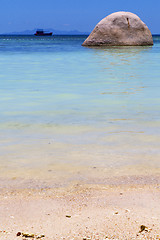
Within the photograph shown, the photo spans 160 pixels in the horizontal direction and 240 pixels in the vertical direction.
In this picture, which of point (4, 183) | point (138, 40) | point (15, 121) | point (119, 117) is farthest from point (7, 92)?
point (138, 40)

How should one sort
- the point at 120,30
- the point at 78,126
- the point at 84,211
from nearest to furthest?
the point at 84,211
the point at 78,126
the point at 120,30

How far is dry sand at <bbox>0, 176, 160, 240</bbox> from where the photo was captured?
6.00 feet

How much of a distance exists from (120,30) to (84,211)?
2055 centimetres

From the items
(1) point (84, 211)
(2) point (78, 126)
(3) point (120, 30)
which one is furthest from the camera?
(3) point (120, 30)

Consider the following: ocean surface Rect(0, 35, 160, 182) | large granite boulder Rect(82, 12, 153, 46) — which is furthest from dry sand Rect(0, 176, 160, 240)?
large granite boulder Rect(82, 12, 153, 46)

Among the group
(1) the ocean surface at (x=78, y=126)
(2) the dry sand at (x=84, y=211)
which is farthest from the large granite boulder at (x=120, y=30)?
(2) the dry sand at (x=84, y=211)

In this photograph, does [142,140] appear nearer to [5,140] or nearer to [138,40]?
[5,140]

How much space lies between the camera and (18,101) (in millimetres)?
5711

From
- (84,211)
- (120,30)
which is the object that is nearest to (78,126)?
(84,211)

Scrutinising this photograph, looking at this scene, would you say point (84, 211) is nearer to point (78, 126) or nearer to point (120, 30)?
point (78, 126)

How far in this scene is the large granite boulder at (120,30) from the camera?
2139cm

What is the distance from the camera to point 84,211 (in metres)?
2.08

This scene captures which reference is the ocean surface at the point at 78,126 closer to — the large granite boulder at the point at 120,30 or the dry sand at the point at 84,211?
the dry sand at the point at 84,211

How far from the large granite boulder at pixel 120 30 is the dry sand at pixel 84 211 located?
19985 mm
